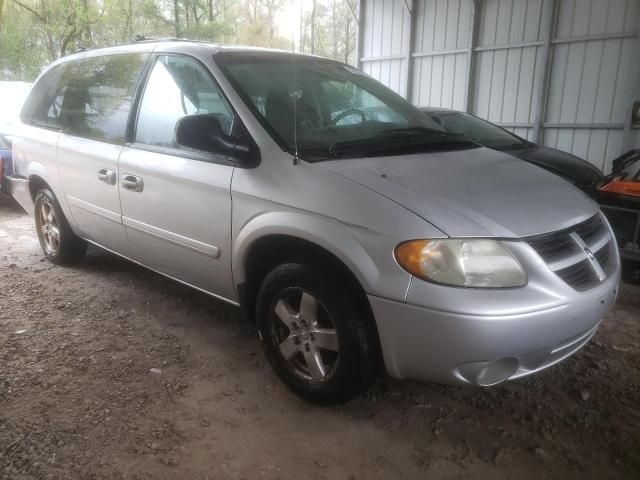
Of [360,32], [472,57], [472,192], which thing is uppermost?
[360,32]

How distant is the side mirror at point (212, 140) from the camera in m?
2.31

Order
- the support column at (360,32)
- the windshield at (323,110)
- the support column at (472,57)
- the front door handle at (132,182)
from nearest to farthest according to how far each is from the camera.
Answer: the windshield at (323,110) < the front door handle at (132,182) < the support column at (472,57) < the support column at (360,32)

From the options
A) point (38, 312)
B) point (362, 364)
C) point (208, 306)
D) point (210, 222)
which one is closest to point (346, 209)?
point (362, 364)

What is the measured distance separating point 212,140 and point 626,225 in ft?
11.4

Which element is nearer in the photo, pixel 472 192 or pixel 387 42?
pixel 472 192

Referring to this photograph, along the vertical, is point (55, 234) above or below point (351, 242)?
below

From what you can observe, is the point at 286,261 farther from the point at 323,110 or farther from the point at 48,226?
the point at 48,226

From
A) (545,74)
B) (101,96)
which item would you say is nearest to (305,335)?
(101,96)

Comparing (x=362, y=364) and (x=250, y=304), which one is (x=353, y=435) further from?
(x=250, y=304)

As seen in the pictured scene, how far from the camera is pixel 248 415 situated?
7.61 feet

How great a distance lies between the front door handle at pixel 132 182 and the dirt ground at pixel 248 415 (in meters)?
0.88

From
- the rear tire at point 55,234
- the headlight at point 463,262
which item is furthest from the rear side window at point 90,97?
the headlight at point 463,262

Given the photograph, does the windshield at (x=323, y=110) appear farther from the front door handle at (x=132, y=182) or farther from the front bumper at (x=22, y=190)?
the front bumper at (x=22, y=190)

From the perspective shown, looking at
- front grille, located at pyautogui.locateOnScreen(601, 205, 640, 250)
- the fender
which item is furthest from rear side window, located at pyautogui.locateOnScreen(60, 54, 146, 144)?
front grille, located at pyautogui.locateOnScreen(601, 205, 640, 250)
